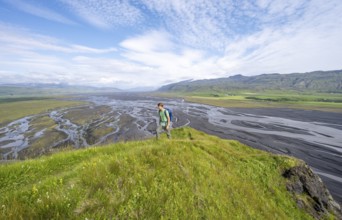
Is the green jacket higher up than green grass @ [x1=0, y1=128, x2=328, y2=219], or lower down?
higher up

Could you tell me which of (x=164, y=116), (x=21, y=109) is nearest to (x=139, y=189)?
(x=164, y=116)

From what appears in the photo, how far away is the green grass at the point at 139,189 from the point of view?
215 inches

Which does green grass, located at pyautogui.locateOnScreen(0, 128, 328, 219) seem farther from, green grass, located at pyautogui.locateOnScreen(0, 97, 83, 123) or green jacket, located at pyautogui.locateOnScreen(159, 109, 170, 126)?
green grass, located at pyautogui.locateOnScreen(0, 97, 83, 123)

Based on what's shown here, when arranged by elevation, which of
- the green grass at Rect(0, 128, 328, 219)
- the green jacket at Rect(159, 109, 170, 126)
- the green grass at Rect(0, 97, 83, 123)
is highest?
the green jacket at Rect(159, 109, 170, 126)

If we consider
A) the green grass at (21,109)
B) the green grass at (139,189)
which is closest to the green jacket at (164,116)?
the green grass at (139,189)

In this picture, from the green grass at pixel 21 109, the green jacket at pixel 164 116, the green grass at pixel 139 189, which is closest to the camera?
the green grass at pixel 139 189

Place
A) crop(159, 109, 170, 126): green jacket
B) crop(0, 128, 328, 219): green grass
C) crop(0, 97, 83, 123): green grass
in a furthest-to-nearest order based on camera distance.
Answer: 1. crop(0, 97, 83, 123): green grass
2. crop(159, 109, 170, 126): green jacket
3. crop(0, 128, 328, 219): green grass

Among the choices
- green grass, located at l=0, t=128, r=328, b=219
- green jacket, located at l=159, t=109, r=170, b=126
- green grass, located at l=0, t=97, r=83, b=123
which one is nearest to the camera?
green grass, located at l=0, t=128, r=328, b=219

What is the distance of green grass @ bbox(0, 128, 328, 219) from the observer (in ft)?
17.9

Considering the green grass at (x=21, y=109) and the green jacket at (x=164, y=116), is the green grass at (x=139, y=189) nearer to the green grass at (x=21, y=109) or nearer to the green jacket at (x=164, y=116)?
the green jacket at (x=164, y=116)

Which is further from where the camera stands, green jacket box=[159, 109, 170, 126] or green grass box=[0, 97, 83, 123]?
green grass box=[0, 97, 83, 123]

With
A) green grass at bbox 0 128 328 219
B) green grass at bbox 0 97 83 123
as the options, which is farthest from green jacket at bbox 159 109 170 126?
green grass at bbox 0 97 83 123

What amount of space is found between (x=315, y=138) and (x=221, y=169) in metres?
54.4

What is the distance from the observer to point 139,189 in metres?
7.05
